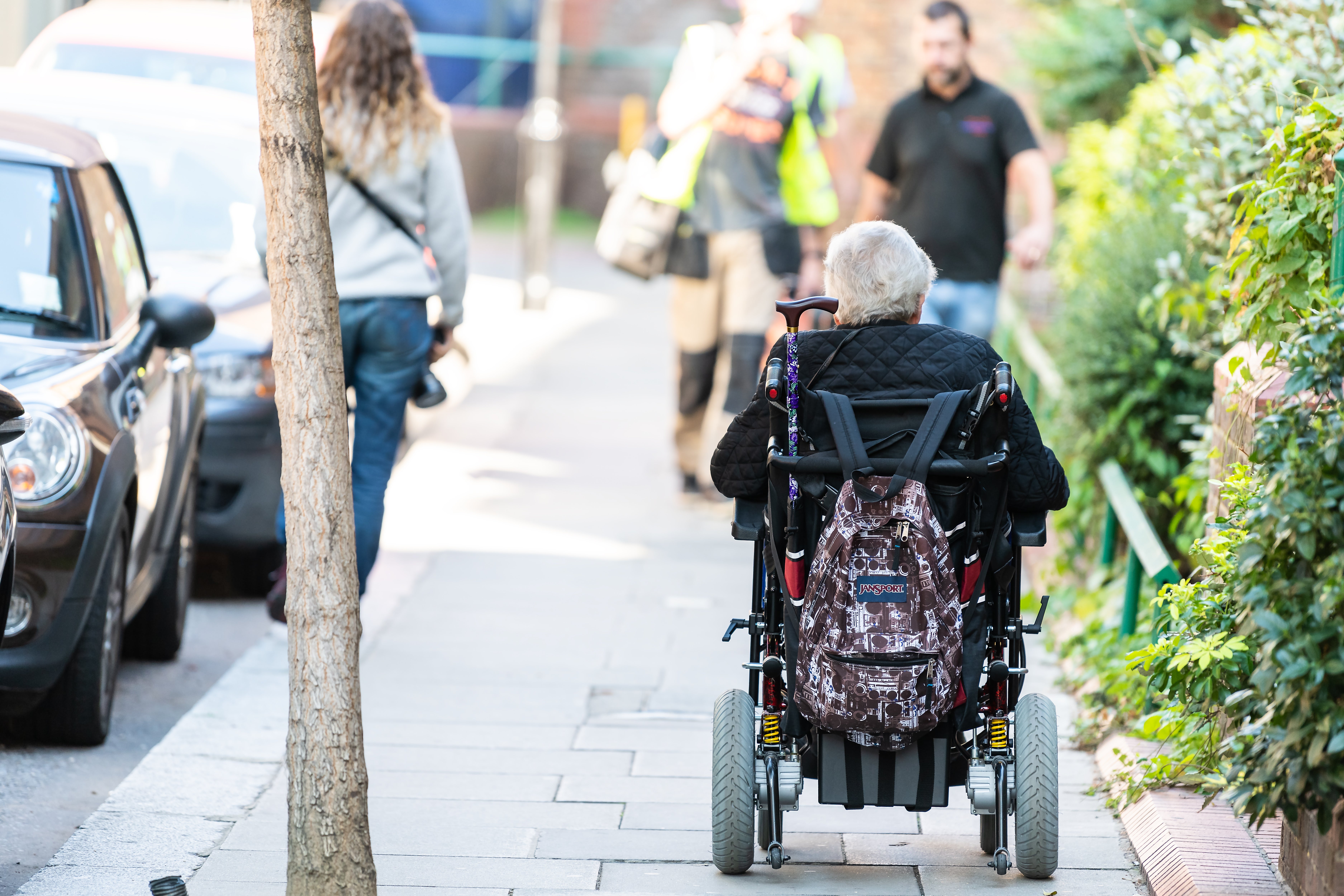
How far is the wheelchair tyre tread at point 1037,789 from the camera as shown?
4051 mm

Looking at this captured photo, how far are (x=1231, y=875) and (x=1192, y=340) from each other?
3212 mm

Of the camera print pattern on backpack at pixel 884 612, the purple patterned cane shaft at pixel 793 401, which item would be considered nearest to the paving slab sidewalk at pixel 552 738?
the camera print pattern on backpack at pixel 884 612

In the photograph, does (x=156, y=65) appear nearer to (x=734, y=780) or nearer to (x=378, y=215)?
(x=378, y=215)

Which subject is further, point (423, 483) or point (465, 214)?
A: point (423, 483)

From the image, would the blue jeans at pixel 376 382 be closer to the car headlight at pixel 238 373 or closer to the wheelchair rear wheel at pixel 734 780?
the car headlight at pixel 238 373

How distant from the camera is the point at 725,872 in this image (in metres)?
4.25

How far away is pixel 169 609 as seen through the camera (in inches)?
257

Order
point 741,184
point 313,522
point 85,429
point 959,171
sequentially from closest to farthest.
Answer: point 313,522 < point 85,429 < point 959,171 < point 741,184

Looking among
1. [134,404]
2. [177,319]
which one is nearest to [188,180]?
[177,319]

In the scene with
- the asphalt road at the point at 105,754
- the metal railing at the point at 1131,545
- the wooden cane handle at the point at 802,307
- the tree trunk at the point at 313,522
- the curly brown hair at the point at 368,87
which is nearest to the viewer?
the tree trunk at the point at 313,522

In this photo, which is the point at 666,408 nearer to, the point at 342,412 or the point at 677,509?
the point at 677,509

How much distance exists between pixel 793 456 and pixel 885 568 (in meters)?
0.33

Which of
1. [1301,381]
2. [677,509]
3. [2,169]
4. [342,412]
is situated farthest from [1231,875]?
[677,509]

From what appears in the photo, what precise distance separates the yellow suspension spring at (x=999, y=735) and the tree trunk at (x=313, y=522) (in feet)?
4.65
